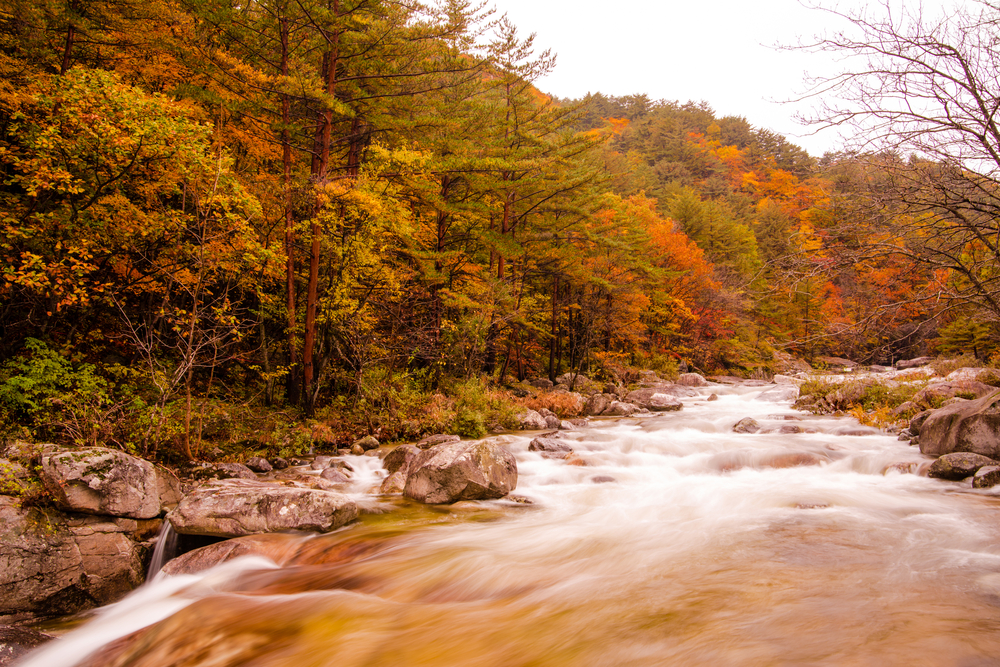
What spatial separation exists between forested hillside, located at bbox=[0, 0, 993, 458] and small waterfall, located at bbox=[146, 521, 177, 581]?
6.67ft

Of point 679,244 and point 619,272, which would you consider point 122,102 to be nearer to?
point 619,272

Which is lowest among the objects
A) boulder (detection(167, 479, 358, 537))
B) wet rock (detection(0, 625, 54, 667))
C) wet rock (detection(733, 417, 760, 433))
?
wet rock (detection(733, 417, 760, 433))

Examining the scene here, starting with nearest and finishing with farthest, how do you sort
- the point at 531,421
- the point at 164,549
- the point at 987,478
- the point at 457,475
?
1. the point at 164,549
2. the point at 987,478
3. the point at 457,475
4. the point at 531,421

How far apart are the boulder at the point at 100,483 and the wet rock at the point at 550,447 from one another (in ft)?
20.5

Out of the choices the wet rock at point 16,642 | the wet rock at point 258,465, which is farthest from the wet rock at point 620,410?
the wet rock at point 16,642

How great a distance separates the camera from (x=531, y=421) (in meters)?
12.9

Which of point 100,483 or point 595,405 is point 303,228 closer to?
point 100,483

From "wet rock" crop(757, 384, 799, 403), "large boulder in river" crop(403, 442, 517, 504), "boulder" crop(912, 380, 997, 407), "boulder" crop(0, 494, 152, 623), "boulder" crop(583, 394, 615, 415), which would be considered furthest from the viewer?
"wet rock" crop(757, 384, 799, 403)

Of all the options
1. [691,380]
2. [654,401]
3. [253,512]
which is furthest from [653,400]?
[253,512]

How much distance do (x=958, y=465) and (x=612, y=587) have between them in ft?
20.2

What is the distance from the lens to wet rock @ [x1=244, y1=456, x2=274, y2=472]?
7.62 metres

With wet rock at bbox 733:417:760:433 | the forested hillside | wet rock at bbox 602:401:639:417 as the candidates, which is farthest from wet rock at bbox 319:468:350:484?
wet rock at bbox 602:401:639:417

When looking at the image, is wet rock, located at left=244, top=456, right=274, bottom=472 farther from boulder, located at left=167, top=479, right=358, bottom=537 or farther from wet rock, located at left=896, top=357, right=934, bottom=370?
wet rock, located at left=896, top=357, right=934, bottom=370

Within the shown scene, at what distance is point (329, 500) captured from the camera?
5332mm
